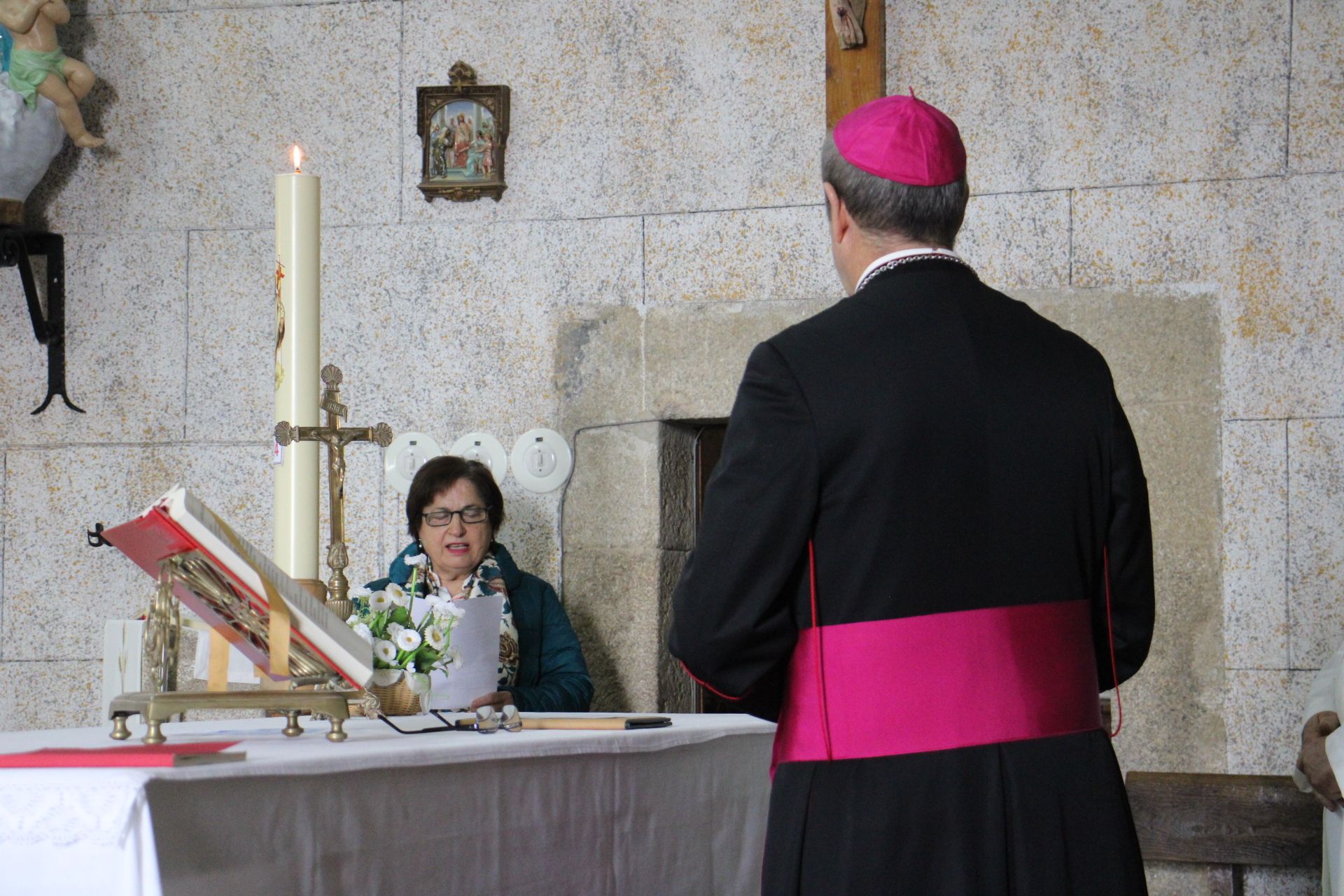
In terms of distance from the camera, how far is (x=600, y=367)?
4.46 metres

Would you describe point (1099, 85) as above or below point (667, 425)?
above

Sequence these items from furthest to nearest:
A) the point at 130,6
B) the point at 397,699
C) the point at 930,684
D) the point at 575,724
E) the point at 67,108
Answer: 1. the point at 130,6
2. the point at 67,108
3. the point at 575,724
4. the point at 397,699
5. the point at 930,684

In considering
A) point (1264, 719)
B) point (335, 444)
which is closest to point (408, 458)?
point (335, 444)

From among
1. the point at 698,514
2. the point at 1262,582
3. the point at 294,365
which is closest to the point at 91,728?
the point at 294,365

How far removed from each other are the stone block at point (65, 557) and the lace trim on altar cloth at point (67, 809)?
3.04 m

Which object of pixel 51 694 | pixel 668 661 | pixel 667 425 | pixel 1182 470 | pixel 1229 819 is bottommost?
pixel 1229 819

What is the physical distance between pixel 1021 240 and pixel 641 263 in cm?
109

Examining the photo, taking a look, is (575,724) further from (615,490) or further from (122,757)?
(615,490)

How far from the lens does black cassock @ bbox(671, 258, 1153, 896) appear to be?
68.2 inches

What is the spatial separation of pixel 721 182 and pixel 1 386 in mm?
2327

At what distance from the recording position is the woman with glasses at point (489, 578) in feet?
12.1

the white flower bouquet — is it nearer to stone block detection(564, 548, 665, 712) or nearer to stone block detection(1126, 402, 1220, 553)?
stone block detection(564, 548, 665, 712)

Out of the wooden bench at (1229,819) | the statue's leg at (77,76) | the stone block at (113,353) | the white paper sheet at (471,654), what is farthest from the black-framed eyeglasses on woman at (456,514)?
the statue's leg at (77,76)

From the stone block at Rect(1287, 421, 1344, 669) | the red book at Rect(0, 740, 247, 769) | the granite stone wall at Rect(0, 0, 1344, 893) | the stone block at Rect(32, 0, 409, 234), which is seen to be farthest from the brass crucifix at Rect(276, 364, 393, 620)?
the stone block at Rect(1287, 421, 1344, 669)
